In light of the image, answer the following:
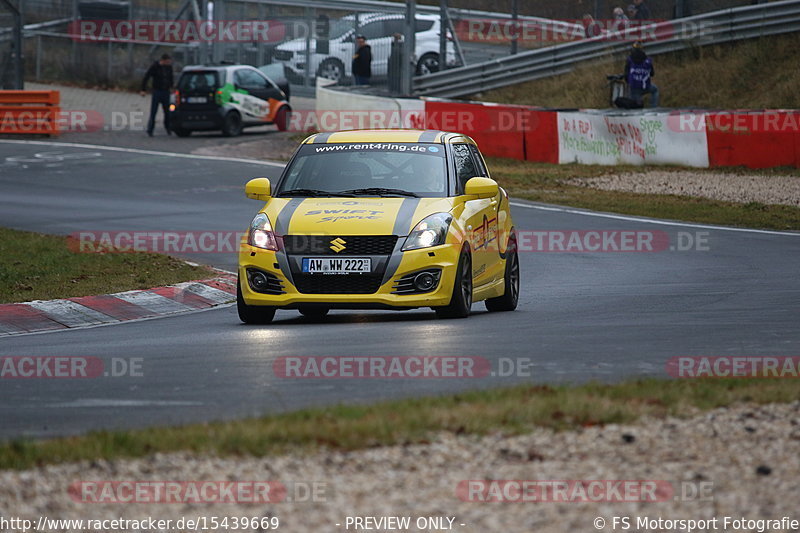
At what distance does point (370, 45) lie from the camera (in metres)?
40.7

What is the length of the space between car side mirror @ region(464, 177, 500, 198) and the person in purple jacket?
20.7 meters

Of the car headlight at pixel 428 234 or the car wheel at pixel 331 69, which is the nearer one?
the car headlight at pixel 428 234

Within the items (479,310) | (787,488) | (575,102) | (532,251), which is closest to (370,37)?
(575,102)

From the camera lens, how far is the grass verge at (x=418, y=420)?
20.4ft

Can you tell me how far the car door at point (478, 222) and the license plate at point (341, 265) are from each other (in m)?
1.00

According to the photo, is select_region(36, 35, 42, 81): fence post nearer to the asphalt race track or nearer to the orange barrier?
the orange barrier

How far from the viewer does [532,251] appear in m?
18.5

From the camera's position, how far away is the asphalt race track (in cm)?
787

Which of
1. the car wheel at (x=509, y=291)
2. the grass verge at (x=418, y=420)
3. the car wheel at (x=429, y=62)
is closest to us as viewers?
the grass verge at (x=418, y=420)

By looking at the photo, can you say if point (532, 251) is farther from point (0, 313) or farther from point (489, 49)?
point (489, 49)

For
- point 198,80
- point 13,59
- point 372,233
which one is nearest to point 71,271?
point 372,233

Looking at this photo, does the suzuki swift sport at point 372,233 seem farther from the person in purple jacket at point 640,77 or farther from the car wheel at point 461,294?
the person in purple jacket at point 640,77

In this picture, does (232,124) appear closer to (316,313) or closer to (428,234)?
(316,313)

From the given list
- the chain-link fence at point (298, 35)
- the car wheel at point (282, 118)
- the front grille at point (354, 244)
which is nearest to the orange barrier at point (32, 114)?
the chain-link fence at point (298, 35)
